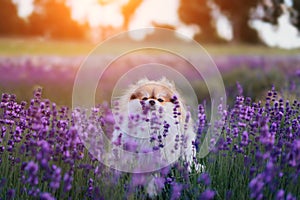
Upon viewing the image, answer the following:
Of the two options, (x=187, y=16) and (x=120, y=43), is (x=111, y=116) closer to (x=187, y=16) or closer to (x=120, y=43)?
(x=120, y=43)

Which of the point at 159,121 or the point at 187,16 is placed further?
the point at 187,16

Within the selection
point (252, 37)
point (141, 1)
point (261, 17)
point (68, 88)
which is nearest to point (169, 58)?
point (68, 88)

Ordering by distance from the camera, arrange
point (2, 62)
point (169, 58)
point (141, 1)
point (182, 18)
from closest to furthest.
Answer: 1. point (2, 62)
2. point (169, 58)
3. point (141, 1)
4. point (182, 18)

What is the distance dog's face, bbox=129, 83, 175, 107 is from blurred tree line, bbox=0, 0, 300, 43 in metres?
10.3

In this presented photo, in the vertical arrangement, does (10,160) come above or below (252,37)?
below

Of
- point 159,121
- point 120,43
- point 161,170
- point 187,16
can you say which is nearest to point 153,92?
point 159,121

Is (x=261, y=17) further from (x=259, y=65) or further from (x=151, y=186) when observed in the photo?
(x=151, y=186)

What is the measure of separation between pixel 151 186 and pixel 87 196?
467mm

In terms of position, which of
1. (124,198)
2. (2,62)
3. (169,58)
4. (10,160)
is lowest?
(124,198)

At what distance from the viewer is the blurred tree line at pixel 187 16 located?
14.9m

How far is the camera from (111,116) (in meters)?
2.28

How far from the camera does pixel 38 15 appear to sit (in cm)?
1512

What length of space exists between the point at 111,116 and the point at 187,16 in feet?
75.8

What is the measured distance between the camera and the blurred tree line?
14.9m
